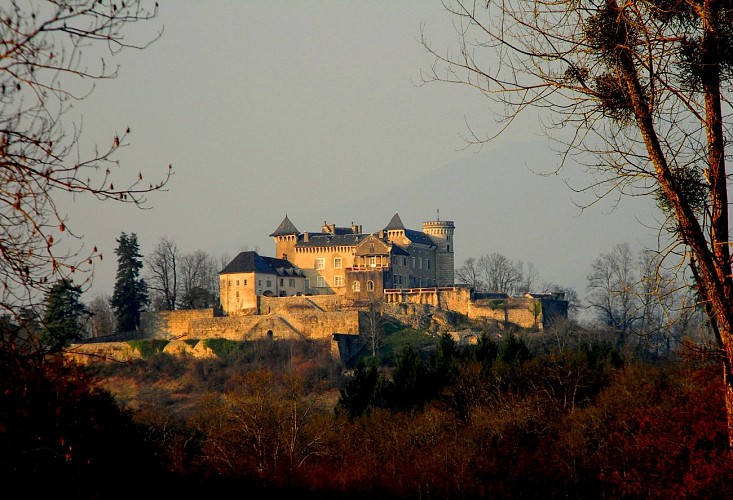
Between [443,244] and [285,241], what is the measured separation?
10649 mm

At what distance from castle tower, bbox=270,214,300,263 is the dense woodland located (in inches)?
875

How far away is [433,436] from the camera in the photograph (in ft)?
97.6

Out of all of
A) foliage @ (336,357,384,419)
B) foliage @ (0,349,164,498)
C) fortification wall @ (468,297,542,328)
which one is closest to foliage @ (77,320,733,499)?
foliage @ (336,357,384,419)

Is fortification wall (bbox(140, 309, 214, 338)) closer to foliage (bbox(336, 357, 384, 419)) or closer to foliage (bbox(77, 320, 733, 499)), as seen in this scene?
foliage (bbox(77, 320, 733, 499))

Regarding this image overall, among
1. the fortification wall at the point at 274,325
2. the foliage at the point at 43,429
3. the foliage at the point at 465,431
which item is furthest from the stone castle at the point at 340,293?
the foliage at the point at 43,429

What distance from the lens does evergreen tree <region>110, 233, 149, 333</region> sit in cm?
6041

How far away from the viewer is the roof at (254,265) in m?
62.3

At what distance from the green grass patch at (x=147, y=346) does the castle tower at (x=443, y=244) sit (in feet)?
65.5

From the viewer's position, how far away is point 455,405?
34094 mm

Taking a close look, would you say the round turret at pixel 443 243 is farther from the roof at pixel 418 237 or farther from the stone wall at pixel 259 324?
the stone wall at pixel 259 324

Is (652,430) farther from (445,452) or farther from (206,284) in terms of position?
(206,284)

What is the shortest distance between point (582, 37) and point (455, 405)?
89.0 ft

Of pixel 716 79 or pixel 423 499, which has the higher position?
pixel 716 79

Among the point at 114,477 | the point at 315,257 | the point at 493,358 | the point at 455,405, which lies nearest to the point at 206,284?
the point at 315,257
